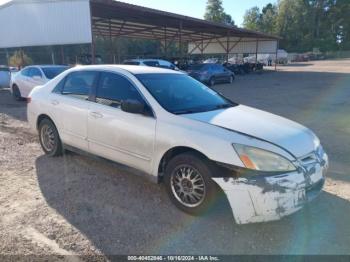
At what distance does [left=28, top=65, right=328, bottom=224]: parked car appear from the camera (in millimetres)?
3025

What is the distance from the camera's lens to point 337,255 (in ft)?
9.45

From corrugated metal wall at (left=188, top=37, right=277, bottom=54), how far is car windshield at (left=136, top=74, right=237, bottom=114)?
36.9 m

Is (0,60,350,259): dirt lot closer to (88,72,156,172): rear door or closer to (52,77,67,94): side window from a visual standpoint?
(88,72,156,172): rear door

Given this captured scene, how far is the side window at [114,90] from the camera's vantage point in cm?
408

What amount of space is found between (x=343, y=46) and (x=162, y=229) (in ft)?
307

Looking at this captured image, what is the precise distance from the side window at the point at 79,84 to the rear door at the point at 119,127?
0.24 metres

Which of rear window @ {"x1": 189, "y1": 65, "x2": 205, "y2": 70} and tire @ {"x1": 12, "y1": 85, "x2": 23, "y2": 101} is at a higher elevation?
rear window @ {"x1": 189, "y1": 65, "x2": 205, "y2": 70}

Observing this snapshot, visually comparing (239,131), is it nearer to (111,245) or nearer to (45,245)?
(111,245)

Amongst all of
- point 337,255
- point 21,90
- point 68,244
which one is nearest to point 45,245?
point 68,244

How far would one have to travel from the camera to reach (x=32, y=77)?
1125 cm

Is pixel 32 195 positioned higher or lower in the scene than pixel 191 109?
lower

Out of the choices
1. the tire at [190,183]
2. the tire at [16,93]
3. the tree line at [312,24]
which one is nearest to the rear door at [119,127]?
the tire at [190,183]

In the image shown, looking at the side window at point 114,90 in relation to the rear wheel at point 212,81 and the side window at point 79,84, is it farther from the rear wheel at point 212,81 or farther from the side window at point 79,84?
the rear wheel at point 212,81

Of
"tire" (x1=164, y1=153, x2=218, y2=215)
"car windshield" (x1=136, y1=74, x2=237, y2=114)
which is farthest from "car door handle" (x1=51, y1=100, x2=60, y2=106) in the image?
"tire" (x1=164, y1=153, x2=218, y2=215)
